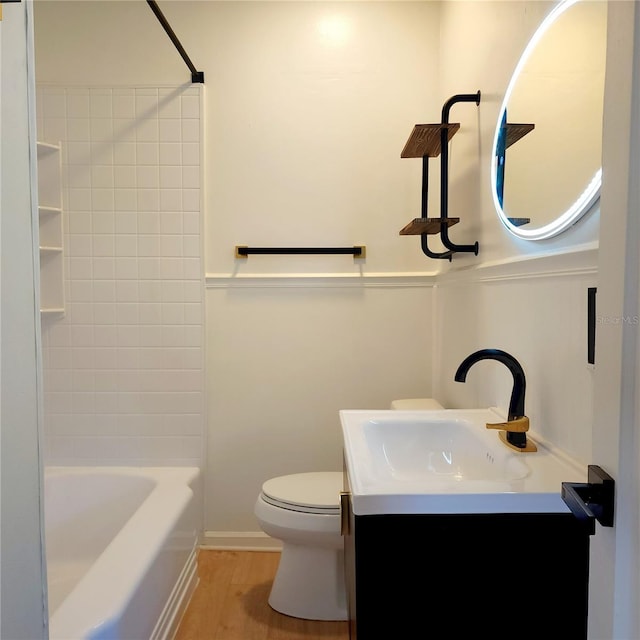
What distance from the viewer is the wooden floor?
1.92 metres

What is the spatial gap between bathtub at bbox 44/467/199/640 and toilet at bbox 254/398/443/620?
0.36 metres

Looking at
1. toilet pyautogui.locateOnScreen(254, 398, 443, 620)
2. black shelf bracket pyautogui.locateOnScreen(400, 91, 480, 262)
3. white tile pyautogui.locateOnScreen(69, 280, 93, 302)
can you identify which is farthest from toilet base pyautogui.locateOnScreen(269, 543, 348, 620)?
white tile pyautogui.locateOnScreen(69, 280, 93, 302)

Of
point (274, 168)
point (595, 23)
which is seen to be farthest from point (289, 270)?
point (595, 23)

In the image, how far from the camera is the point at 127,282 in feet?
8.07

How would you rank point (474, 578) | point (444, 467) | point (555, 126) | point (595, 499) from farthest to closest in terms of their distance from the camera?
1. point (444, 467)
2. point (555, 126)
3. point (474, 578)
4. point (595, 499)

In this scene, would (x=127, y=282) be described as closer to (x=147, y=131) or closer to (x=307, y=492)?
(x=147, y=131)

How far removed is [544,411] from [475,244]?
2.40 ft

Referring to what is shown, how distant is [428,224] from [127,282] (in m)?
1.39

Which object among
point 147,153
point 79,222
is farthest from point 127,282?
point 147,153

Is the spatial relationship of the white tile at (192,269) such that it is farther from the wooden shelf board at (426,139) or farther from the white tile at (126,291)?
the wooden shelf board at (426,139)

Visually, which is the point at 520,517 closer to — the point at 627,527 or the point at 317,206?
the point at 627,527

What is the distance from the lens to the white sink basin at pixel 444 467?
0.95m

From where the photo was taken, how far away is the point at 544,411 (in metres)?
1.30

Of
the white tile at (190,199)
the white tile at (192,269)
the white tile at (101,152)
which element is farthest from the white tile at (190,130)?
the white tile at (192,269)
